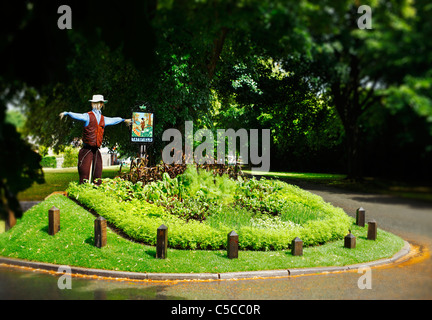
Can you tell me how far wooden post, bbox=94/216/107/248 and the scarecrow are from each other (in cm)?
289

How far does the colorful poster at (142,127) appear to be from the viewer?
12844 mm

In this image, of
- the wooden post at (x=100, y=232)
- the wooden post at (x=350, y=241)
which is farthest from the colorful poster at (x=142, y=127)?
the wooden post at (x=350, y=241)

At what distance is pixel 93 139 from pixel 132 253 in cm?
407

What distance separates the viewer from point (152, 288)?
661 cm

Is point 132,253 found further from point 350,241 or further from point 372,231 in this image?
point 372,231

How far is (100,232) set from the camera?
8.19m

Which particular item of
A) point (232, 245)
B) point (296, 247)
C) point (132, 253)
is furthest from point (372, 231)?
point (132, 253)

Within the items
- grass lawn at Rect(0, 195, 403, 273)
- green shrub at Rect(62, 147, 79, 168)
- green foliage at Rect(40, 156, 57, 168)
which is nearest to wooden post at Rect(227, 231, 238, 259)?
grass lawn at Rect(0, 195, 403, 273)

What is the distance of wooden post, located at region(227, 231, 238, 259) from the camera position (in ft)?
25.9

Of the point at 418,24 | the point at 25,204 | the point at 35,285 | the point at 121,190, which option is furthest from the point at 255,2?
the point at 121,190

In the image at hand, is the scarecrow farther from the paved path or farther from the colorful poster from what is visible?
the paved path
